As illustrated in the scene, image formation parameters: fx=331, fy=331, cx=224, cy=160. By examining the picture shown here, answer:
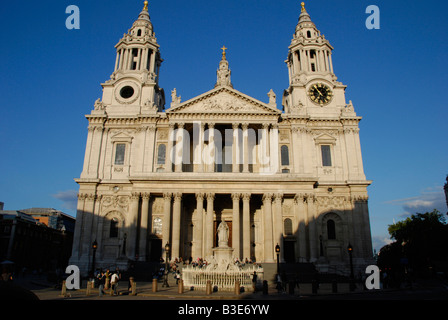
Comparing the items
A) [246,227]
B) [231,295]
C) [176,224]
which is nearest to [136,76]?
[176,224]

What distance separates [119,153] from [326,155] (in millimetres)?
27295

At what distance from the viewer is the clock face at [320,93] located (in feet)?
153

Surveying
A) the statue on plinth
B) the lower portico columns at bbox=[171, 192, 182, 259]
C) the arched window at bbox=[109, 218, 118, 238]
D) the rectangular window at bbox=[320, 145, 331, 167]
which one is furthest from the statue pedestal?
the rectangular window at bbox=[320, 145, 331, 167]

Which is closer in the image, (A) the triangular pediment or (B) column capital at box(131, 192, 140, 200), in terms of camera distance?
(B) column capital at box(131, 192, 140, 200)

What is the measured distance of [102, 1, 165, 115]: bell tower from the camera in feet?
151

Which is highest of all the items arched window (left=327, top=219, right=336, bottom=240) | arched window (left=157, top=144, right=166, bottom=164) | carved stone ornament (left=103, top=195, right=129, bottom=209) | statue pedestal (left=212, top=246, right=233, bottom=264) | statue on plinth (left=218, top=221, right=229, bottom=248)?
arched window (left=157, top=144, right=166, bottom=164)

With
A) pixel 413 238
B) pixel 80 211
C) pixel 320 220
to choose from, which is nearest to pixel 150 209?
pixel 80 211

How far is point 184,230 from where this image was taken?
41.0 m

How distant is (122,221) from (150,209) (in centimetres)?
390

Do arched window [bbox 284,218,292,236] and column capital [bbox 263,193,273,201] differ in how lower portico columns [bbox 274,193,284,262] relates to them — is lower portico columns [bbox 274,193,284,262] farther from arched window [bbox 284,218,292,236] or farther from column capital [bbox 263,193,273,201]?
arched window [bbox 284,218,292,236]

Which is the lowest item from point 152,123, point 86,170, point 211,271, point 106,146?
point 211,271

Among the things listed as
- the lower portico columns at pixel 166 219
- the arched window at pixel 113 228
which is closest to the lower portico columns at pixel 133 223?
the arched window at pixel 113 228

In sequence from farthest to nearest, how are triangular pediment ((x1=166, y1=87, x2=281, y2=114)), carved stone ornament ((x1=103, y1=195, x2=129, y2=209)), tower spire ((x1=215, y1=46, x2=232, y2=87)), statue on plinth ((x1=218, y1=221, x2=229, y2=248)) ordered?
tower spire ((x1=215, y1=46, x2=232, y2=87)), triangular pediment ((x1=166, y1=87, x2=281, y2=114)), carved stone ornament ((x1=103, y1=195, x2=129, y2=209)), statue on plinth ((x1=218, y1=221, x2=229, y2=248))

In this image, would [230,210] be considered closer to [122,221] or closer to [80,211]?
[122,221]
